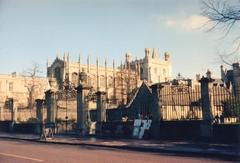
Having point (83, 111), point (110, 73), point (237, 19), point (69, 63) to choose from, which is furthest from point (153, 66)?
point (237, 19)

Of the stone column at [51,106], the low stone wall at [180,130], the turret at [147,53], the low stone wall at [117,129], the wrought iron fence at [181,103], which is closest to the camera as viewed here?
the low stone wall at [180,130]

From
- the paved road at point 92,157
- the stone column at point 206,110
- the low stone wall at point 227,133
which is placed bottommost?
the paved road at point 92,157

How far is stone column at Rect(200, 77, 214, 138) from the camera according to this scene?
716 inches

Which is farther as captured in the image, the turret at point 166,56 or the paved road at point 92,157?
the turret at point 166,56

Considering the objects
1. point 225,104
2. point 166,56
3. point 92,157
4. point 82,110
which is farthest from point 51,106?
point 166,56

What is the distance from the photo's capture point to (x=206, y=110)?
60.1 feet

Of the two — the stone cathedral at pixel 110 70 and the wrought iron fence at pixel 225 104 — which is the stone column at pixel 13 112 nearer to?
the wrought iron fence at pixel 225 104

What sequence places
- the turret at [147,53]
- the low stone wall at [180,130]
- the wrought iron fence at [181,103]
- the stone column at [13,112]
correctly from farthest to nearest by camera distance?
the turret at [147,53] < the stone column at [13,112] < the wrought iron fence at [181,103] < the low stone wall at [180,130]

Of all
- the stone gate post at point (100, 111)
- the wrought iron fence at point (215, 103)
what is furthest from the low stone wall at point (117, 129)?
the wrought iron fence at point (215, 103)

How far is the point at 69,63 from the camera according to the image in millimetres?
95188

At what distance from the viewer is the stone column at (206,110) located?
716 inches

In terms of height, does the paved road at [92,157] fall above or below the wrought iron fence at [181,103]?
below

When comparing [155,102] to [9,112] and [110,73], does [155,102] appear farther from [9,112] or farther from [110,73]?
[110,73]

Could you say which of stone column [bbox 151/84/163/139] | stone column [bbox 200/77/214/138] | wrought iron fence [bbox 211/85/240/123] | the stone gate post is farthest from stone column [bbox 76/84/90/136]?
stone column [bbox 200/77/214/138]
